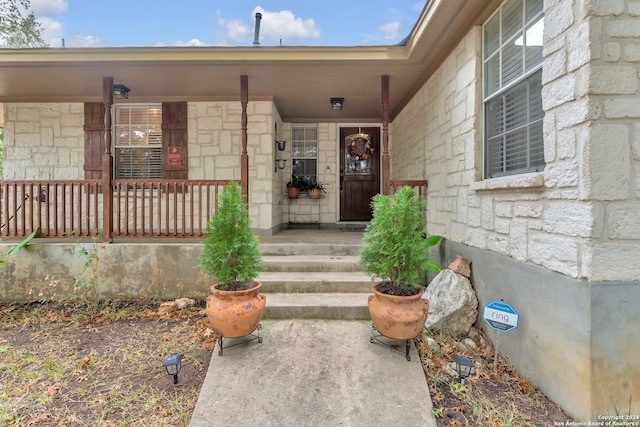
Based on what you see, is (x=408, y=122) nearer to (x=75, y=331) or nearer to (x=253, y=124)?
(x=253, y=124)

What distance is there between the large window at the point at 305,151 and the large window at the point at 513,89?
3.84 m

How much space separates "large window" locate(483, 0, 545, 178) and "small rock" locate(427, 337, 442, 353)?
4.96ft

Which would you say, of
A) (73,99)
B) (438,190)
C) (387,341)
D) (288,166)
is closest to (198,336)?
(387,341)

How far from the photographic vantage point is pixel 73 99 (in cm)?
514

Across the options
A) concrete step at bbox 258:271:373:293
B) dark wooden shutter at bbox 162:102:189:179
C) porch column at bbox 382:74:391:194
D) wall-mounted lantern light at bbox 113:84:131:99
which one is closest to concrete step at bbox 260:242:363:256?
concrete step at bbox 258:271:373:293

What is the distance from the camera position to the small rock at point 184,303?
354 cm

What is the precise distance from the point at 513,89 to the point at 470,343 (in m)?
2.11

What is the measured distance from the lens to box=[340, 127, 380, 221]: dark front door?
6.34 m

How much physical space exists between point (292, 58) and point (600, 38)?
9.31ft

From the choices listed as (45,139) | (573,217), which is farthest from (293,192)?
(573,217)

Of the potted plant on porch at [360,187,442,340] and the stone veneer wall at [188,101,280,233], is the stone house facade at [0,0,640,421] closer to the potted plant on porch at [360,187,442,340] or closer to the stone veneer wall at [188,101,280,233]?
the potted plant on porch at [360,187,442,340]

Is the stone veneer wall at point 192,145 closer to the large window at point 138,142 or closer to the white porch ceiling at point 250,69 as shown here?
the white porch ceiling at point 250,69

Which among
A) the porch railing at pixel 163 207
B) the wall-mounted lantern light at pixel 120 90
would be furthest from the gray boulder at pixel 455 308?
the wall-mounted lantern light at pixel 120 90

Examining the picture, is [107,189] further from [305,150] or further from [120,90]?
[305,150]
